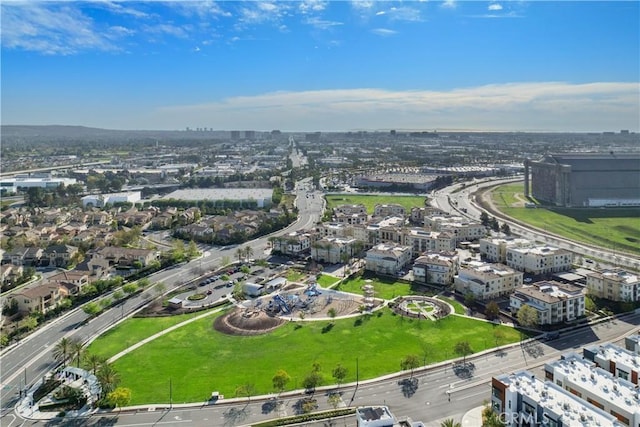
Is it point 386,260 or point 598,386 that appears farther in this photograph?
point 386,260

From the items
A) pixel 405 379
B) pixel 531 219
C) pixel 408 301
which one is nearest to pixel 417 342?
pixel 405 379

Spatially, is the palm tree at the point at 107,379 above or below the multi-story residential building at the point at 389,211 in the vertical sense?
below

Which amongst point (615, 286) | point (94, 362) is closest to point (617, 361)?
point (615, 286)

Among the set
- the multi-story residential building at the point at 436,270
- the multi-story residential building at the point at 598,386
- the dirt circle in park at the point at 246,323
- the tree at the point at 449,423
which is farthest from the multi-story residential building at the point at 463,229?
the tree at the point at 449,423

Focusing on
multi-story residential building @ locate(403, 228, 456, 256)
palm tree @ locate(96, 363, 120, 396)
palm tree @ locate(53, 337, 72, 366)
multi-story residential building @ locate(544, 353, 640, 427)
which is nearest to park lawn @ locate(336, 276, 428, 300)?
multi-story residential building @ locate(403, 228, 456, 256)

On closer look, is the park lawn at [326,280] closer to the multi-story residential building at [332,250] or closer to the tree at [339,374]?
the multi-story residential building at [332,250]

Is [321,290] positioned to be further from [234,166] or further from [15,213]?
[234,166]

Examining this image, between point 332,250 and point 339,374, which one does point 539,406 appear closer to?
point 339,374
